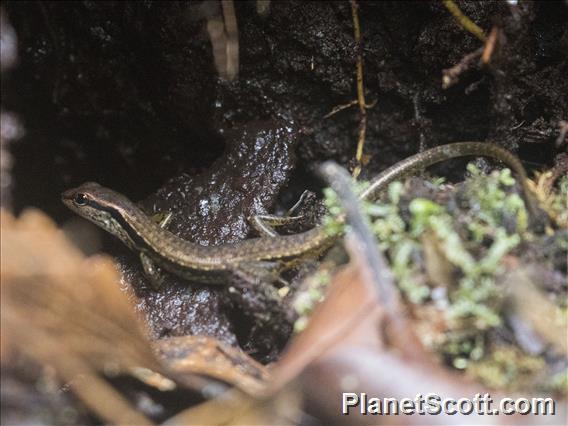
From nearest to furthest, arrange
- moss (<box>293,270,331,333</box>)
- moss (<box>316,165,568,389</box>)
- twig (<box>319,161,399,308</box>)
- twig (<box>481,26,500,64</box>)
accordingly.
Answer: twig (<box>319,161,399,308</box>)
moss (<box>316,165,568,389</box>)
moss (<box>293,270,331,333</box>)
twig (<box>481,26,500,64</box>)

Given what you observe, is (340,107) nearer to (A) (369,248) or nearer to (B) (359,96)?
(B) (359,96)

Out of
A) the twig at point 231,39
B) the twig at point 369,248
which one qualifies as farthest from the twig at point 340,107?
the twig at point 369,248

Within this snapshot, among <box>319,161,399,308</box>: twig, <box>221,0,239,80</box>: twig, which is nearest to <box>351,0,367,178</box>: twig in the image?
<box>221,0,239,80</box>: twig

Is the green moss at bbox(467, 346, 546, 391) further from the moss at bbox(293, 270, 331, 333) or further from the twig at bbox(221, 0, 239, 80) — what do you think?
the twig at bbox(221, 0, 239, 80)

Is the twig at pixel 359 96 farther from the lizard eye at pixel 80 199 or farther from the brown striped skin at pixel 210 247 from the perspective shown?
the lizard eye at pixel 80 199

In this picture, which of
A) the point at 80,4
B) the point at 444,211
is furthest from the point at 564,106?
the point at 80,4

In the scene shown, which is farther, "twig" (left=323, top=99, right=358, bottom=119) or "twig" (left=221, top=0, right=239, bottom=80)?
"twig" (left=323, top=99, right=358, bottom=119)

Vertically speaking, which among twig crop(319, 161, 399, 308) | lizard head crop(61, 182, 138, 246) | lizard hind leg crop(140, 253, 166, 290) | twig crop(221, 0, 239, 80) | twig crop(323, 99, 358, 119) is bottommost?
twig crop(319, 161, 399, 308)
